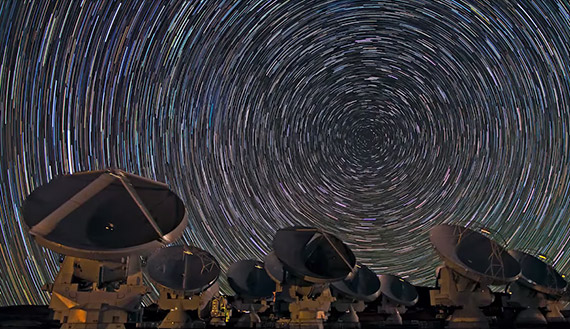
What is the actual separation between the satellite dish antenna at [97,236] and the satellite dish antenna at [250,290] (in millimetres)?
13811

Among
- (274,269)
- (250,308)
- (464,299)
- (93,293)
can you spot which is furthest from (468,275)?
(250,308)

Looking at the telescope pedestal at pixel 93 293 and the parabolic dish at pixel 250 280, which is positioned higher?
the telescope pedestal at pixel 93 293

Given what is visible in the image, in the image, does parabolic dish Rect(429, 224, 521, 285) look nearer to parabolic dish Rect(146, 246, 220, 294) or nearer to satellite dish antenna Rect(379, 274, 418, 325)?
parabolic dish Rect(146, 246, 220, 294)

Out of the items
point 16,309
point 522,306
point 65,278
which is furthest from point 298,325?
point 16,309

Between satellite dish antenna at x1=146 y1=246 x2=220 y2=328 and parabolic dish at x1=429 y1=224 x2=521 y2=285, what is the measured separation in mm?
9355

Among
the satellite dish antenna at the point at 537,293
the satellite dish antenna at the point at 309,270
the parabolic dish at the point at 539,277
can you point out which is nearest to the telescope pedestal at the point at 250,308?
the satellite dish antenna at the point at 309,270

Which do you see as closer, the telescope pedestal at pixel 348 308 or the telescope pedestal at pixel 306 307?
the telescope pedestal at pixel 306 307

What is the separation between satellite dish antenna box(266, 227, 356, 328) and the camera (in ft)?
52.4

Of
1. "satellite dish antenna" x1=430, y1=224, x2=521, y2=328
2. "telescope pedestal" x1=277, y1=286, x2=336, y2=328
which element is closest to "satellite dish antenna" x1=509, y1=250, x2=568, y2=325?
"satellite dish antenna" x1=430, y1=224, x2=521, y2=328

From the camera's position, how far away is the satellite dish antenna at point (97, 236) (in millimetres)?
10133

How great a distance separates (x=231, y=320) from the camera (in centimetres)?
2809

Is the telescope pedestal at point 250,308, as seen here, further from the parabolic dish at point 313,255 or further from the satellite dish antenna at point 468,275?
the satellite dish antenna at point 468,275

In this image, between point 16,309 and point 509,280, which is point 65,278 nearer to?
point 509,280

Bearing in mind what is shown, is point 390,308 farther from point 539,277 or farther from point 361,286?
point 539,277
